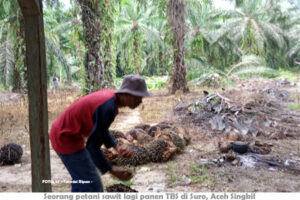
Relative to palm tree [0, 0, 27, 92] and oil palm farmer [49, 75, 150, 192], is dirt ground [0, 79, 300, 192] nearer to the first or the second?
oil palm farmer [49, 75, 150, 192]

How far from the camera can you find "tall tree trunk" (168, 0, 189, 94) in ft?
42.2

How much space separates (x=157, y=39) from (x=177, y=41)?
13.1 metres

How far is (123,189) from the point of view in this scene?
12.2 feet

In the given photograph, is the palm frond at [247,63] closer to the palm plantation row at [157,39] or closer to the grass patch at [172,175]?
the palm plantation row at [157,39]

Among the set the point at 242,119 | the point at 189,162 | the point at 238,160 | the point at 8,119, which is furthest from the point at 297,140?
the point at 8,119

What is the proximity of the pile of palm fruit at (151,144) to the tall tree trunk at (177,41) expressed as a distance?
7.07 metres

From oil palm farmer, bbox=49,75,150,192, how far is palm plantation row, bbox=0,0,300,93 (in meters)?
4.64

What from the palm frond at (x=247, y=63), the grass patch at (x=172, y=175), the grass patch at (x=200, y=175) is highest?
the palm frond at (x=247, y=63)

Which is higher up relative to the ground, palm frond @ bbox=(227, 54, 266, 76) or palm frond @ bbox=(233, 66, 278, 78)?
palm frond @ bbox=(227, 54, 266, 76)

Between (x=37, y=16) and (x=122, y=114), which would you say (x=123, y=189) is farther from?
(x=122, y=114)

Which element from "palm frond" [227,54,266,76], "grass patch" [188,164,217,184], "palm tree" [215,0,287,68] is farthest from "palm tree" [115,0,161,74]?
"grass patch" [188,164,217,184]

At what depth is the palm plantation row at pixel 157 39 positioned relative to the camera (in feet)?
29.9

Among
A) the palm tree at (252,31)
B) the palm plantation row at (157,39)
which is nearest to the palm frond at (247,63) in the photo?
the palm plantation row at (157,39)

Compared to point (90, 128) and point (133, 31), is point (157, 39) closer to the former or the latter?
point (133, 31)
